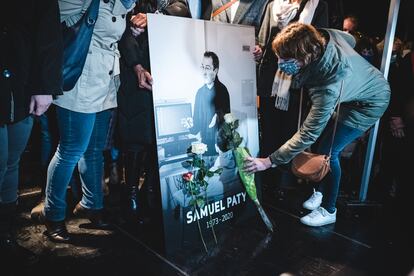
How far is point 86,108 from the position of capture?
177 cm

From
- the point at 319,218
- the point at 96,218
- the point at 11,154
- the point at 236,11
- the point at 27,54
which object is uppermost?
the point at 236,11

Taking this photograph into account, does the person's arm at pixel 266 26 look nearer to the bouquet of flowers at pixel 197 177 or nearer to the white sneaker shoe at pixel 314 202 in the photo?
the bouquet of flowers at pixel 197 177

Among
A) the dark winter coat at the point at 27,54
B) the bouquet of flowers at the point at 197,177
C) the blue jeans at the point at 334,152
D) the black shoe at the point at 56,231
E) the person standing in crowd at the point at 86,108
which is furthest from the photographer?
the blue jeans at the point at 334,152

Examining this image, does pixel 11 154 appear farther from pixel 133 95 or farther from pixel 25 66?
pixel 133 95

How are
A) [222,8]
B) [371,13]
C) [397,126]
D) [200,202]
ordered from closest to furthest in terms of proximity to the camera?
[200,202] → [222,8] → [397,126] → [371,13]

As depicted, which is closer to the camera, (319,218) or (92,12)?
(92,12)

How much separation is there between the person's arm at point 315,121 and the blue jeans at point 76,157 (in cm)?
113

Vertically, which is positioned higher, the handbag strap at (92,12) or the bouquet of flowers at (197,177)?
the handbag strap at (92,12)

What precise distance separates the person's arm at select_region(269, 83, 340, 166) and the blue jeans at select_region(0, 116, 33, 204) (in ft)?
4.70

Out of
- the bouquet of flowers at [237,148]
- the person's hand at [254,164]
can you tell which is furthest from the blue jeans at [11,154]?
the person's hand at [254,164]

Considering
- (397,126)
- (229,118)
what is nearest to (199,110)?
(229,118)

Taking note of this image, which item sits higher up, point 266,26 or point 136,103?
point 266,26

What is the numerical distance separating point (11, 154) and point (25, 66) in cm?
49

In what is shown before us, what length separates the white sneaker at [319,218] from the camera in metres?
2.34
